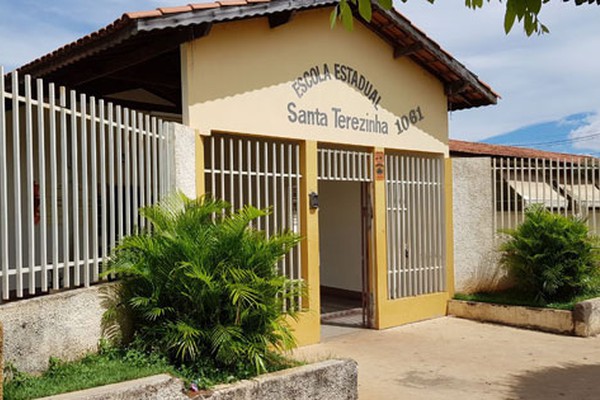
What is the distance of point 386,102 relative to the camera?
847 centimetres

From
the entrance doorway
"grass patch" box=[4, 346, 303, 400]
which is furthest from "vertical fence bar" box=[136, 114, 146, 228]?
the entrance doorway

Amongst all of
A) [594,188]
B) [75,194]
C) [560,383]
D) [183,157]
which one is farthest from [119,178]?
[594,188]

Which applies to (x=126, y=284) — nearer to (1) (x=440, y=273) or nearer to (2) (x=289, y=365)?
(2) (x=289, y=365)

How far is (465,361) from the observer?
22.0 feet

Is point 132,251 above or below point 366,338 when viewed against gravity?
above

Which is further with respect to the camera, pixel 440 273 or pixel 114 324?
pixel 440 273

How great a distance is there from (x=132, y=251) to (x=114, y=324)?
25.4 inches

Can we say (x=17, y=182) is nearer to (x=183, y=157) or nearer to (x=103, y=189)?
(x=103, y=189)

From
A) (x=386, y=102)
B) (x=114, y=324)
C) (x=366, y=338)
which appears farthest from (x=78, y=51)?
(x=366, y=338)

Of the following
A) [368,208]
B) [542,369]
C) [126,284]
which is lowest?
[542,369]

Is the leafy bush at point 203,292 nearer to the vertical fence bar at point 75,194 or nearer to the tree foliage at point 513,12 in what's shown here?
the vertical fence bar at point 75,194

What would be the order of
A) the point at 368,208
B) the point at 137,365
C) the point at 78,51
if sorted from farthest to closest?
1. the point at 368,208
2. the point at 78,51
3. the point at 137,365

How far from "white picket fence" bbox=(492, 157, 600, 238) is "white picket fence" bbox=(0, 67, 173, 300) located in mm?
6306

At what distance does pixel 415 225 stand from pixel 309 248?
95.8 inches
